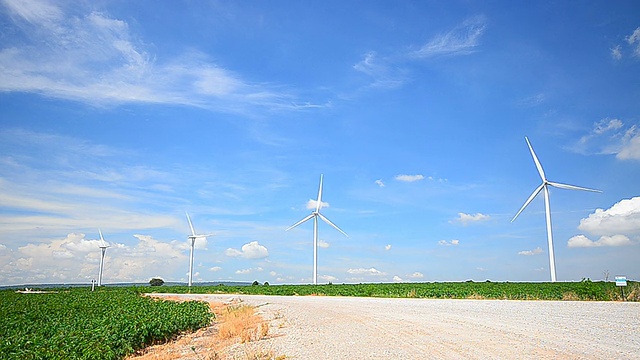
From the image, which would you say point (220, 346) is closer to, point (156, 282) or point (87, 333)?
point (87, 333)

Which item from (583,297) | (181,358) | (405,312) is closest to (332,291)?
(583,297)

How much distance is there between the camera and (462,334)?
21547 millimetres

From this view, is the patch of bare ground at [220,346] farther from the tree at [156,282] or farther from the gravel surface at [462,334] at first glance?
the tree at [156,282]

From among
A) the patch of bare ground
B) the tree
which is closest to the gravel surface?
the patch of bare ground

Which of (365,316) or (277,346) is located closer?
(277,346)

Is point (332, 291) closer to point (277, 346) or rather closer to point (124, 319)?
point (124, 319)

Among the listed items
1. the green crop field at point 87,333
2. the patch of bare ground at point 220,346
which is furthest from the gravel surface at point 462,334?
the green crop field at point 87,333

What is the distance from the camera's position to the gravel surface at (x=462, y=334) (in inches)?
697

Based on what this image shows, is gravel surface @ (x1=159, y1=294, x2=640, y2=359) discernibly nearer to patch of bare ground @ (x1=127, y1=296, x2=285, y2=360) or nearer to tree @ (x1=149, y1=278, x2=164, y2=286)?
patch of bare ground @ (x1=127, y1=296, x2=285, y2=360)

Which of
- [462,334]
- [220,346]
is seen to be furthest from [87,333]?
[462,334]

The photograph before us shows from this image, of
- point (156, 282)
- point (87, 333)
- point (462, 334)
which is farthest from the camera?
point (156, 282)

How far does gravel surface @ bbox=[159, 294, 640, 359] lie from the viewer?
1770cm

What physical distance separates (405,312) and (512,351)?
14.2 meters

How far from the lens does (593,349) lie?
58.6 ft
